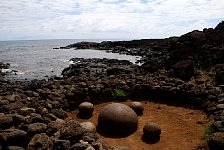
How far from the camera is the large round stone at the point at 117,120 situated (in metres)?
10.3

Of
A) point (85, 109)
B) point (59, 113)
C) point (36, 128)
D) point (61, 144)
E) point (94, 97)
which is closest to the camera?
point (61, 144)

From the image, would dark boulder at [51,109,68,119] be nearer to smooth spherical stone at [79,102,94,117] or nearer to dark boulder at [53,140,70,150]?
smooth spherical stone at [79,102,94,117]

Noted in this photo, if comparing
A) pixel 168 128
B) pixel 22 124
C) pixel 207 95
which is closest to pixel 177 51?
pixel 207 95

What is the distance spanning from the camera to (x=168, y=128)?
1111 cm

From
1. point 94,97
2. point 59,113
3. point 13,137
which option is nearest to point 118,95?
point 94,97

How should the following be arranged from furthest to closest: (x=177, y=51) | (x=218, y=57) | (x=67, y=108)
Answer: (x=177, y=51), (x=218, y=57), (x=67, y=108)

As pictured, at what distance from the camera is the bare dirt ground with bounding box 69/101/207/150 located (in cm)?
981

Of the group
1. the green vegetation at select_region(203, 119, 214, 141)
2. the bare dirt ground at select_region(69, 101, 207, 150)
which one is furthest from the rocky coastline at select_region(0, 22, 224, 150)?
the bare dirt ground at select_region(69, 101, 207, 150)

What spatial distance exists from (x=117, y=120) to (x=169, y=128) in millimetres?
2230

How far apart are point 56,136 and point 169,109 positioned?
658 centimetres

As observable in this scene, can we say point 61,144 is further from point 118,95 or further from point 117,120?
point 118,95

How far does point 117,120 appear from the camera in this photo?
10.3m

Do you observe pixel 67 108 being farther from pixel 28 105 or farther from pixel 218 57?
pixel 218 57

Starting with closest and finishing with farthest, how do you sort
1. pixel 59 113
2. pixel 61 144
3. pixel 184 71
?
pixel 61 144
pixel 59 113
pixel 184 71
